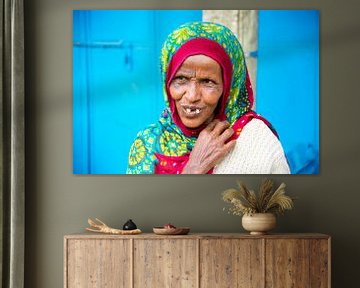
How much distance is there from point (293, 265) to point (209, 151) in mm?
1113

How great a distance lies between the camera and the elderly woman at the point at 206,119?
643cm

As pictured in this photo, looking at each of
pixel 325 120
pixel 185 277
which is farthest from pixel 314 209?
pixel 185 277

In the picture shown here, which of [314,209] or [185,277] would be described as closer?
[185,277]

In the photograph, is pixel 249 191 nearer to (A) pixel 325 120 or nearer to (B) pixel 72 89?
(A) pixel 325 120

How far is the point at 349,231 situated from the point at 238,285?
3.57ft

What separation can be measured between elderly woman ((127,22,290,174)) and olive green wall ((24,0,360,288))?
0.11m

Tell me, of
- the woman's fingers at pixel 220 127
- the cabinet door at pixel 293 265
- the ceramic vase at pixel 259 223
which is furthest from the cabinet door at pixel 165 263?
the woman's fingers at pixel 220 127

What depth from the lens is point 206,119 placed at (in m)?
6.45

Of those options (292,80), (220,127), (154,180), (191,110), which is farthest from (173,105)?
(292,80)

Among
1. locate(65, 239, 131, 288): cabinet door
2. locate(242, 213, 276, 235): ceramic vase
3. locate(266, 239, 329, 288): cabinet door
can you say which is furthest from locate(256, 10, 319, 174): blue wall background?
locate(65, 239, 131, 288): cabinet door

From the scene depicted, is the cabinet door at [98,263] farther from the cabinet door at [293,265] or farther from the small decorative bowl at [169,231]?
the cabinet door at [293,265]

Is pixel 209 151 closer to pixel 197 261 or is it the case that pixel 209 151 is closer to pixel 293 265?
pixel 197 261

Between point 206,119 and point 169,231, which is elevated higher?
point 206,119

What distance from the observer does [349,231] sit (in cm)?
644
